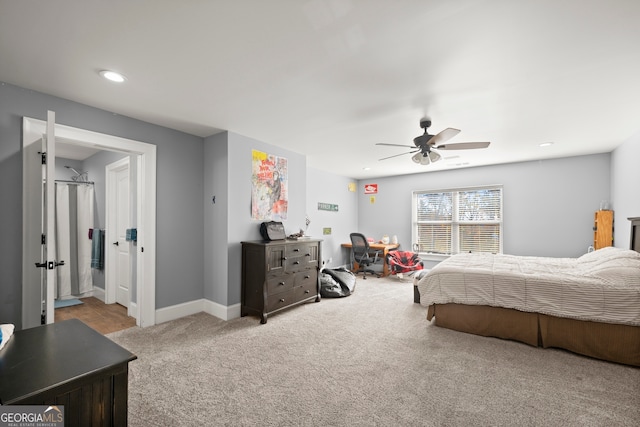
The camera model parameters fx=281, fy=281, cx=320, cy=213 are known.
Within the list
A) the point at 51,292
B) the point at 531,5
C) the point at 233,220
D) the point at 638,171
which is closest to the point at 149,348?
the point at 51,292

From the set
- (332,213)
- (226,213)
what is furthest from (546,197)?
(226,213)

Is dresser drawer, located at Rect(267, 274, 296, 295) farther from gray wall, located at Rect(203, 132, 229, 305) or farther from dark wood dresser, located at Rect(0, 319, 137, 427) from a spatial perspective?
dark wood dresser, located at Rect(0, 319, 137, 427)

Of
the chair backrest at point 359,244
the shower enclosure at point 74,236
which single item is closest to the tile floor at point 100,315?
the shower enclosure at point 74,236

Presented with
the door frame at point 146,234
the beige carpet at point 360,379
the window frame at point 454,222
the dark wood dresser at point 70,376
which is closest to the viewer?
the dark wood dresser at point 70,376

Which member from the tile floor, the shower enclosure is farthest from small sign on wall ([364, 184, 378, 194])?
the shower enclosure

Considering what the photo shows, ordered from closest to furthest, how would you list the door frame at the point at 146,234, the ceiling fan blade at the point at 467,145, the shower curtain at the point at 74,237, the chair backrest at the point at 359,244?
the ceiling fan blade at the point at 467,145, the door frame at the point at 146,234, the shower curtain at the point at 74,237, the chair backrest at the point at 359,244

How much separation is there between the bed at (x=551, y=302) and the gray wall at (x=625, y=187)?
624 mm

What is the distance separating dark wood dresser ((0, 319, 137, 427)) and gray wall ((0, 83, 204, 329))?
5.80 ft

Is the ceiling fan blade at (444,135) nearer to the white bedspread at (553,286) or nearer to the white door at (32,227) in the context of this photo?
the white bedspread at (553,286)

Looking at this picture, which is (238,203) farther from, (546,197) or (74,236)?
(546,197)

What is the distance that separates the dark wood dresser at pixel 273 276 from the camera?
11.6ft

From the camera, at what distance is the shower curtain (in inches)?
175

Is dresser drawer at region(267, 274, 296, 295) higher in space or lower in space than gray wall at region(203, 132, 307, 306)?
lower

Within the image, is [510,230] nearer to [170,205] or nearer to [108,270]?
[170,205]
